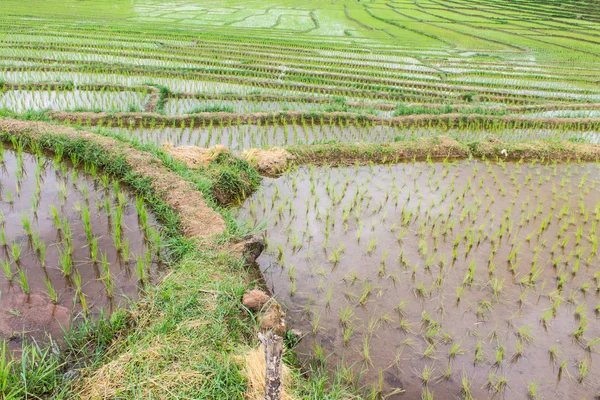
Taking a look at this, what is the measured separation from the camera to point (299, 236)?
3975mm

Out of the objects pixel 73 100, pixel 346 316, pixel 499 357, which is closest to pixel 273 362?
pixel 346 316

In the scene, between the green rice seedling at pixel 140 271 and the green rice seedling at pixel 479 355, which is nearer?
the green rice seedling at pixel 479 355

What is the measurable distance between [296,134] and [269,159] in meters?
1.56

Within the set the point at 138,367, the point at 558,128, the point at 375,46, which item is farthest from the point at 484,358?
the point at 375,46

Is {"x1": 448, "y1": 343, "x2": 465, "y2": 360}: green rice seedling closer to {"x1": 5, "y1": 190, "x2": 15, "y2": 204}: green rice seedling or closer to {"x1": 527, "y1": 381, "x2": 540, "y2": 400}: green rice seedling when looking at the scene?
{"x1": 527, "y1": 381, "x2": 540, "y2": 400}: green rice seedling

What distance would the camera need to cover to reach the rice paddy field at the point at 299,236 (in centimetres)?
248

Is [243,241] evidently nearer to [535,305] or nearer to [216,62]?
[535,305]

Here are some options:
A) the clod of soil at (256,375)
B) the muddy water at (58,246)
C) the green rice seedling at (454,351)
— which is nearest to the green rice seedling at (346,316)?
the green rice seedling at (454,351)

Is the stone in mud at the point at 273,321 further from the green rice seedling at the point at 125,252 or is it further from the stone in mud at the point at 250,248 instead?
the green rice seedling at the point at 125,252

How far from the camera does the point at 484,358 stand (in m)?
2.70

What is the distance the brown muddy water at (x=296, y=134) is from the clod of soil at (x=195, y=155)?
3.13 ft

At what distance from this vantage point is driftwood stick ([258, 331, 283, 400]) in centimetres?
163

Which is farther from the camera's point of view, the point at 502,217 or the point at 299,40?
the point at 299,40

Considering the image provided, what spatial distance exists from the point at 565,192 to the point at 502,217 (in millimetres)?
1512
